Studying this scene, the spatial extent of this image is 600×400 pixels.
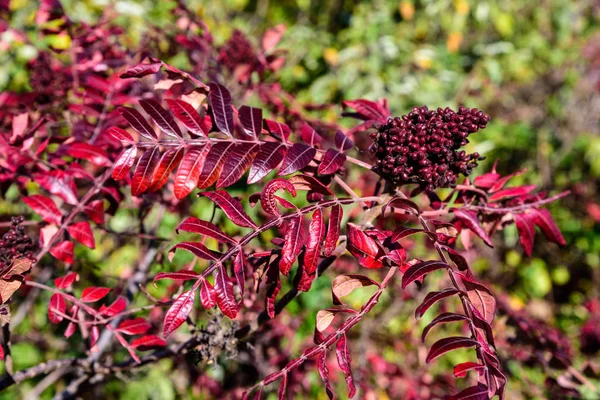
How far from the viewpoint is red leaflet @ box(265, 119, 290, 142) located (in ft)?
3.47

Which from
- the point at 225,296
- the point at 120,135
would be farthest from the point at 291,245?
the point at 120,135

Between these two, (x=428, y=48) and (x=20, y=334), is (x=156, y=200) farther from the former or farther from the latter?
(x=428, y=48)

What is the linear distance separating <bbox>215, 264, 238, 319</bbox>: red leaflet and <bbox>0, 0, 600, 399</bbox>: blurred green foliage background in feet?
4.16

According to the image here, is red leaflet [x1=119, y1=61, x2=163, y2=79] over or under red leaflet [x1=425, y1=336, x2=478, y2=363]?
over

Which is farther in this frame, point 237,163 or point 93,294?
point 93,294

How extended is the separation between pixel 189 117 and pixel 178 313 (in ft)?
1.23

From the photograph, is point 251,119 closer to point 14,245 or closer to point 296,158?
point 296,158

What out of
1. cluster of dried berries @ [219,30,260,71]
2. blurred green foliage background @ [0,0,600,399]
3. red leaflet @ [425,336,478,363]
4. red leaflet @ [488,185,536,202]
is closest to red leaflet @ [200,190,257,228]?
red leaflet @ [425,336,478,363]

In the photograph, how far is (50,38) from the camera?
2.96m

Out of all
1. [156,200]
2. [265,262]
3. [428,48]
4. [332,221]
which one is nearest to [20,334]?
[156,200]

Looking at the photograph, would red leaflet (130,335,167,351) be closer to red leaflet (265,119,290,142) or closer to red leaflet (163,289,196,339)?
red leaflet (163,289,196,339)

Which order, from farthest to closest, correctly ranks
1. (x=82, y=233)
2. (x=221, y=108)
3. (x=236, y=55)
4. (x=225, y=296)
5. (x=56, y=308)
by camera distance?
(x=236, y=55) < (x=82, y=233) < (x=56, y=308) < (x=221, y=108) < (x=225, y=296)

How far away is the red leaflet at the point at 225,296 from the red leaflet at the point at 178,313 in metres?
0.05

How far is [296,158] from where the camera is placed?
94cm
